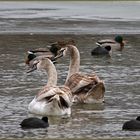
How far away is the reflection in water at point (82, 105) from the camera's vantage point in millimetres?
11867

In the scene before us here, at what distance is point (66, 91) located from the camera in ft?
44.1

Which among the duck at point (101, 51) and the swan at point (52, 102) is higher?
the duck at point (101, 51)

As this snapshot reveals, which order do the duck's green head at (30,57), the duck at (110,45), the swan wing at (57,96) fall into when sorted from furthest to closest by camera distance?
the duck at (110,45)
the duck's green head at (30,57)
the swan wing at (57,96)

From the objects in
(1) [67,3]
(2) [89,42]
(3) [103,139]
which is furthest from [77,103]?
(1) [67,3]

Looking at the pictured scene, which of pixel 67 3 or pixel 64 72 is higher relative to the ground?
pixel 67 3

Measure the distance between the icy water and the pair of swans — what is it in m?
0.19

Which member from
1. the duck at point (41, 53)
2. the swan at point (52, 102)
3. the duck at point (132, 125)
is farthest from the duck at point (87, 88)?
the duck at point (41, 53)

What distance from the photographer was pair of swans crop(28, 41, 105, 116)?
43.4 feet

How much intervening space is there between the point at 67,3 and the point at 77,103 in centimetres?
3843

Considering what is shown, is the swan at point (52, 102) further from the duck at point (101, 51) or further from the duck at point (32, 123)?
the duck at point (101, 51)

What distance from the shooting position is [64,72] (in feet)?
62.5

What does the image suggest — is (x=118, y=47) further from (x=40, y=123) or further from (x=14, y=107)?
(x=40, y=123)

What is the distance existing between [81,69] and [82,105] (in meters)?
4.71

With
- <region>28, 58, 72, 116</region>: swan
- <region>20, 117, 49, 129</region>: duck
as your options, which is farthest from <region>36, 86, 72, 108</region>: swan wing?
<region>20, 117, 49, 129</region>: duck
